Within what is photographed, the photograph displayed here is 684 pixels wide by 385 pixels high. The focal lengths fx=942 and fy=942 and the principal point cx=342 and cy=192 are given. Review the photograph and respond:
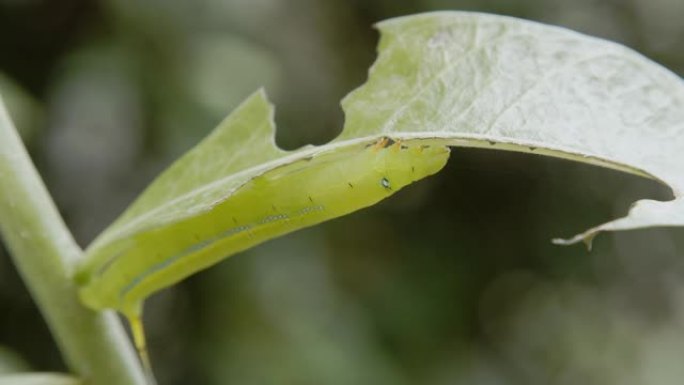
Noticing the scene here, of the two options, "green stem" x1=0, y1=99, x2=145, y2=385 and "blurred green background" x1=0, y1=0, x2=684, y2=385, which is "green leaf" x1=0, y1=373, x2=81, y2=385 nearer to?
"green stem" x1=0, y1=99, x2=145, y2=385

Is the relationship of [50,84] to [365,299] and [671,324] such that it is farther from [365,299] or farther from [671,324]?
[671,324]

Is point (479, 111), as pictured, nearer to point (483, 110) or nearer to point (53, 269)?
point (483, 110)

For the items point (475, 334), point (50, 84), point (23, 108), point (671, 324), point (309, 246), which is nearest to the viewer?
point (23, 108)

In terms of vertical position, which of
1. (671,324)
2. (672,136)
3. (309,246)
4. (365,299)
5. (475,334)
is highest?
(672,136)

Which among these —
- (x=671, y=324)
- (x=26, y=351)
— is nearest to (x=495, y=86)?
(x=26, y=351)

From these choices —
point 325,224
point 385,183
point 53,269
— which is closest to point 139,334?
point 53,269

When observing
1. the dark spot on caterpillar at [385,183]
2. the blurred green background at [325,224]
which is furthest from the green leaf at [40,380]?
the blurred green background at [325,224]

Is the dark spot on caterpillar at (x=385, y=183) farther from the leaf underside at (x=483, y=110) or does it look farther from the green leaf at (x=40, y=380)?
the green leaf at (x=40, y=380)
